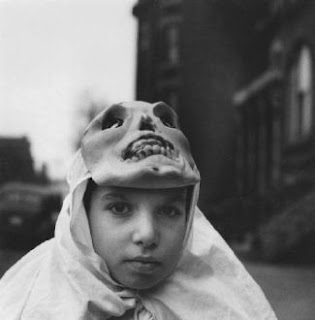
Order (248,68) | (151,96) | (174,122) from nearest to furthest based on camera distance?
(174,122) < (151,96) < (248,68)

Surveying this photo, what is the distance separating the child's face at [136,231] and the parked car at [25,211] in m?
6.35

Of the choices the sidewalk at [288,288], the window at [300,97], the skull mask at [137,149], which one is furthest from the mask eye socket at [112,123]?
the window at [300,97]

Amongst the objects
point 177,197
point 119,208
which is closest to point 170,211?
point 177,197

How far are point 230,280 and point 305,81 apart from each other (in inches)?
429

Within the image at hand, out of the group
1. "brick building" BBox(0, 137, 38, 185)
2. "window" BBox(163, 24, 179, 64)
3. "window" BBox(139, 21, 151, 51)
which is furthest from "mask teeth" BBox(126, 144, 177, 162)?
"window" BBox(163, 24, 179, 64)

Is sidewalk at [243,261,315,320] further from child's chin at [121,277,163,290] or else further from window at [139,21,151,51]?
window at [139,21,151,51]

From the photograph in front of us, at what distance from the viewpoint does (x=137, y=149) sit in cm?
206

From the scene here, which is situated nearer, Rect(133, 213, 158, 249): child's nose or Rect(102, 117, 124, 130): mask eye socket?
Rect(133, 213, 158, 249): child's nose

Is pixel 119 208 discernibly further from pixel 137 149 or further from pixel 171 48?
pixel 171 48

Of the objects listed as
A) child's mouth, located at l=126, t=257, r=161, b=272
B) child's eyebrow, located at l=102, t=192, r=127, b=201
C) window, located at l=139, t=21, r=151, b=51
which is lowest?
window, located at l=139, t=21, r=151, b=51

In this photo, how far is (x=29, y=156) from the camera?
7.64 m

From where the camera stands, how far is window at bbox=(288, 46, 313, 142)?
12.3 m

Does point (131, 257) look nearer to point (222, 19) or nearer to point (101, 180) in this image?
point (101, 180)

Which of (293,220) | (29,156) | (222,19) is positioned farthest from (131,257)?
(222,19)
